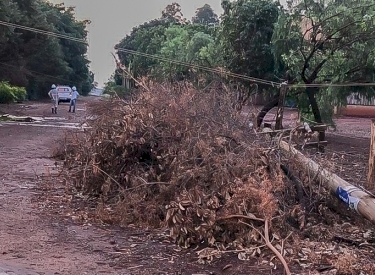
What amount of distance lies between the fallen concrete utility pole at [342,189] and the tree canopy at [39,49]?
7758 mm

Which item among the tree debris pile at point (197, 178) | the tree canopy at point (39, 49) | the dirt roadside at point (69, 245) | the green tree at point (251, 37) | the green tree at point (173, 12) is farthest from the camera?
the green tree at point (173, 12)

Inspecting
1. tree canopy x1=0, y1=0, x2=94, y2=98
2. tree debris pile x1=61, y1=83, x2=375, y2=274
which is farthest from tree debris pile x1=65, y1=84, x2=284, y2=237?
tree canopy x1=0, y1=0, x2=94, y2=98

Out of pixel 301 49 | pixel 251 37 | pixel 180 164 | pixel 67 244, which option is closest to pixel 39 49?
pixel 251 37

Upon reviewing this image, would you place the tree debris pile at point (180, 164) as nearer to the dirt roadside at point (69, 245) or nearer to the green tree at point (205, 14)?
the dirt roadside at point (69, 245)

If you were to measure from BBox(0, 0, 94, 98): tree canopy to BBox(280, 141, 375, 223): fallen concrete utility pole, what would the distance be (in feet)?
25.5

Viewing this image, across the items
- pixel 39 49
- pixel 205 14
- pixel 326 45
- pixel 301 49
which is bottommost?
pixel 301 49

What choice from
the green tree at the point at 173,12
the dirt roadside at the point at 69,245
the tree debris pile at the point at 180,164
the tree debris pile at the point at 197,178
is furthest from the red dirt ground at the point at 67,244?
the green tree at the point at 173,12

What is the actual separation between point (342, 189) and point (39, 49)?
32663mm

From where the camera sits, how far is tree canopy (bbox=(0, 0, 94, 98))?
3099 cm

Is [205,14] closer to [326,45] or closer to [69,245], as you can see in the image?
[326,45]

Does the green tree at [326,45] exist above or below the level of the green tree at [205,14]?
below

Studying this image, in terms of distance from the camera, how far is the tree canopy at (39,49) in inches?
1220

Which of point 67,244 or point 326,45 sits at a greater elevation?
point 326,45

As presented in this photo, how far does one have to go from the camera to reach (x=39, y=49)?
37.2 meters
